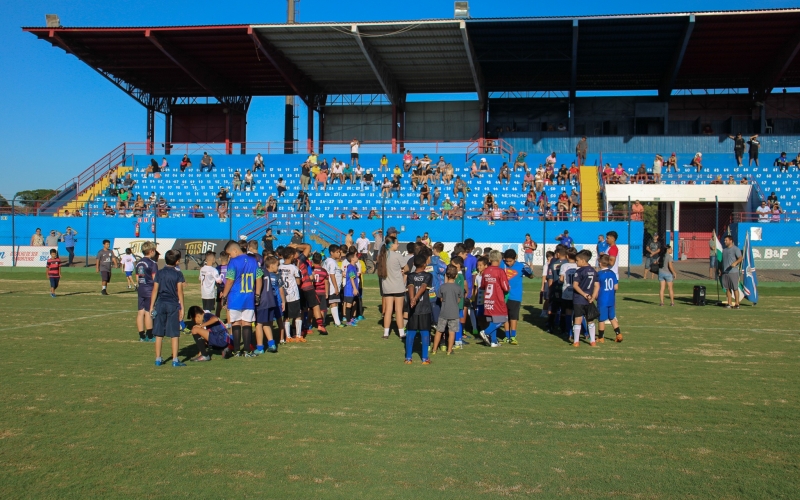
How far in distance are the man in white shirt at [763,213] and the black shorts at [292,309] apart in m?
21.9

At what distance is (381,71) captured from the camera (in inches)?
1441

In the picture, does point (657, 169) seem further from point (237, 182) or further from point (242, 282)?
point (242, 282)

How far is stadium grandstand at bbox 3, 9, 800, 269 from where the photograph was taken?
30.2 meters

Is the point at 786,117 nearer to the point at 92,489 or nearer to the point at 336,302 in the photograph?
the point at 336,302

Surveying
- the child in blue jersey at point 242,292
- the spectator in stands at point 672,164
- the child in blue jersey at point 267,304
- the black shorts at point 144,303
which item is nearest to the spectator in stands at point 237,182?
the spectator in stands at point 672,164

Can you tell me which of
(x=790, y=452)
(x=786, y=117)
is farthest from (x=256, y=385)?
(x=786, y=117)

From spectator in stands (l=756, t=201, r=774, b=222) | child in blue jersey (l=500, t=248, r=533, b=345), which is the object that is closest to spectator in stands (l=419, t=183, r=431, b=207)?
spectator in stands (l=756, t=201, r=774, b=222)

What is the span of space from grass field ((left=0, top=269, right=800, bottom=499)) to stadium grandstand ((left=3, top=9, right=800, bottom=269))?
16.5 m

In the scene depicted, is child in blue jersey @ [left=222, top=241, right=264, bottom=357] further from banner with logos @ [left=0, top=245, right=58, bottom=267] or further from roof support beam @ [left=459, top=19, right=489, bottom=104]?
roof support beam @ [left=459, top=19, right=489, bottom=104]

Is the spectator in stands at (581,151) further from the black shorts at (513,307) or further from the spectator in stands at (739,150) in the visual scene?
the black shorts at (513,307)

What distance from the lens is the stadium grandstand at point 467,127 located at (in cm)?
3022

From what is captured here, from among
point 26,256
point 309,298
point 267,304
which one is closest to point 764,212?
point 309,298

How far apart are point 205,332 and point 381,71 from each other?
29010 millimetres

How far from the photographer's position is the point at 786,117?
3894 cm
